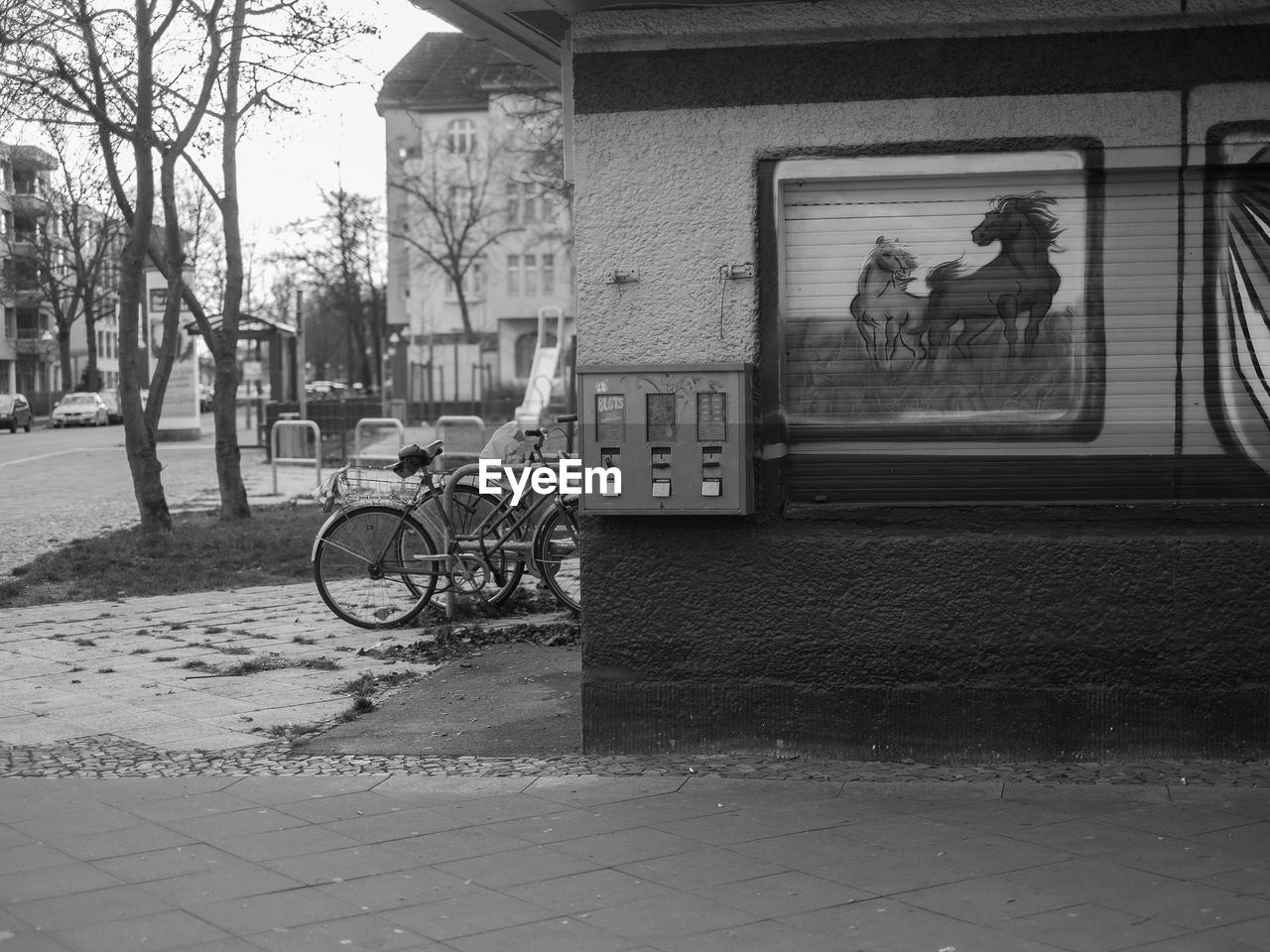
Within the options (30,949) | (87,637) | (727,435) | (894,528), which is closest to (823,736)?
(894,528)

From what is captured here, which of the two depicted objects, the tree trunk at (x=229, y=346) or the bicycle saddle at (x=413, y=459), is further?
the tree trunk at (x=229, y=346)

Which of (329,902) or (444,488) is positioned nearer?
(329,902)

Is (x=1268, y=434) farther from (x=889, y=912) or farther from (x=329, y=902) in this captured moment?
(x=329, y=902)

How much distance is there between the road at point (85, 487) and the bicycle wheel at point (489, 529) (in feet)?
17.9

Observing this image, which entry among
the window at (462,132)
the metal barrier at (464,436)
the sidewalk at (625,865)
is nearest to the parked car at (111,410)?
the window at (462,132)

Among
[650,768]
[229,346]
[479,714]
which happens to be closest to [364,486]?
[479,714]

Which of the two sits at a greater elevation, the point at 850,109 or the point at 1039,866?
the point at 850,109

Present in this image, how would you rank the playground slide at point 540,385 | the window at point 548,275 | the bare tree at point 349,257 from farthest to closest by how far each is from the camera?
the window at point 548,275, the bare tree at point 349,257, the playground slide at point 540,385

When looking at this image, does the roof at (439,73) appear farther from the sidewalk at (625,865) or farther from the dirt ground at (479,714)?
the sidewalk at (625,865)

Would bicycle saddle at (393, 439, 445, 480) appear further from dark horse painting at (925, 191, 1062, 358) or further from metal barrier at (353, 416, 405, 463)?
metal barrier at (353, 416, 405, 463)

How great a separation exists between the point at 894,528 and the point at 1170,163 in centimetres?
176

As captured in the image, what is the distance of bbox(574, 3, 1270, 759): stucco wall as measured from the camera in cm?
595

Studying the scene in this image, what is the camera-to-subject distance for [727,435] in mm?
6070

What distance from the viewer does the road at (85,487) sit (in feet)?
53.6
